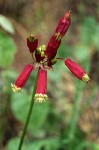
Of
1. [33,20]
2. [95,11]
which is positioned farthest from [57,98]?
[95,11]

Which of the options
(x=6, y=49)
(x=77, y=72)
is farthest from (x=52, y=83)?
(x=77, y=72)

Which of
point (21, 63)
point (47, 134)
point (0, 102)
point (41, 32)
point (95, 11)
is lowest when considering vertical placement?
point (47, 134)

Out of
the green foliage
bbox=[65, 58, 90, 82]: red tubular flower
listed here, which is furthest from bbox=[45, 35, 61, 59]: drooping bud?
the green foliage

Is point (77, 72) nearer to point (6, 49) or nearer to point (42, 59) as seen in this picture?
point (42, 59)

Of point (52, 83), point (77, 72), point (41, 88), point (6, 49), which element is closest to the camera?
point (41, 88)

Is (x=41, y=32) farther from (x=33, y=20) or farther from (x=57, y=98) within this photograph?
(x=57, y=98)

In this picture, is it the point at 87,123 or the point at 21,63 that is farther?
the point at 21,63
